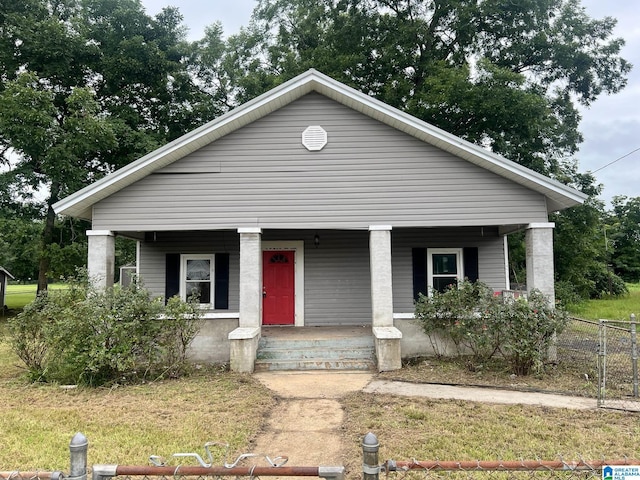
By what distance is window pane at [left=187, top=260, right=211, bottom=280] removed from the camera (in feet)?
39.5

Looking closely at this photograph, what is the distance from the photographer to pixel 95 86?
2130 centimetres

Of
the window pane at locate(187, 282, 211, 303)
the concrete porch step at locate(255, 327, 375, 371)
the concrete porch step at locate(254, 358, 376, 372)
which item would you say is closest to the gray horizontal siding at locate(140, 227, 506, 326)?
the window pane at locate(187, 282, 211, 303)

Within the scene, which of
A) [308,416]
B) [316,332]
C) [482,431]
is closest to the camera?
[482,431]

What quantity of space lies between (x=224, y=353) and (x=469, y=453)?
230 inches

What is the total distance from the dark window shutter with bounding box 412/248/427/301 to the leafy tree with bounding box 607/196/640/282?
46.0m

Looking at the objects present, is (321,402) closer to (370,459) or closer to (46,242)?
(370,459)

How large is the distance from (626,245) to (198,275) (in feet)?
185

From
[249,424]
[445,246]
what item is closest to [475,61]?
[445,246]

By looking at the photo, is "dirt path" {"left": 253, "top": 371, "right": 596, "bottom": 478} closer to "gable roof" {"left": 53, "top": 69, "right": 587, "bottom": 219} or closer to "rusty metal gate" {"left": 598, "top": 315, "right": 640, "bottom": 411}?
"rusty metal gate" {"left": 598, "top": 315, "right": 640, "bottom": 411}

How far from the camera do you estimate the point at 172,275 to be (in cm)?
1191

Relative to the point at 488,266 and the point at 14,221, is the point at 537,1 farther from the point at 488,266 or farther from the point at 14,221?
the point at 14,221

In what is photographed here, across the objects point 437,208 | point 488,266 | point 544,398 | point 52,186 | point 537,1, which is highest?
point 537,1

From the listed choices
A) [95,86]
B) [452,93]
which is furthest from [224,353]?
[95,86]

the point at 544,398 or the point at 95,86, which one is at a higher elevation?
the point at 95,86
